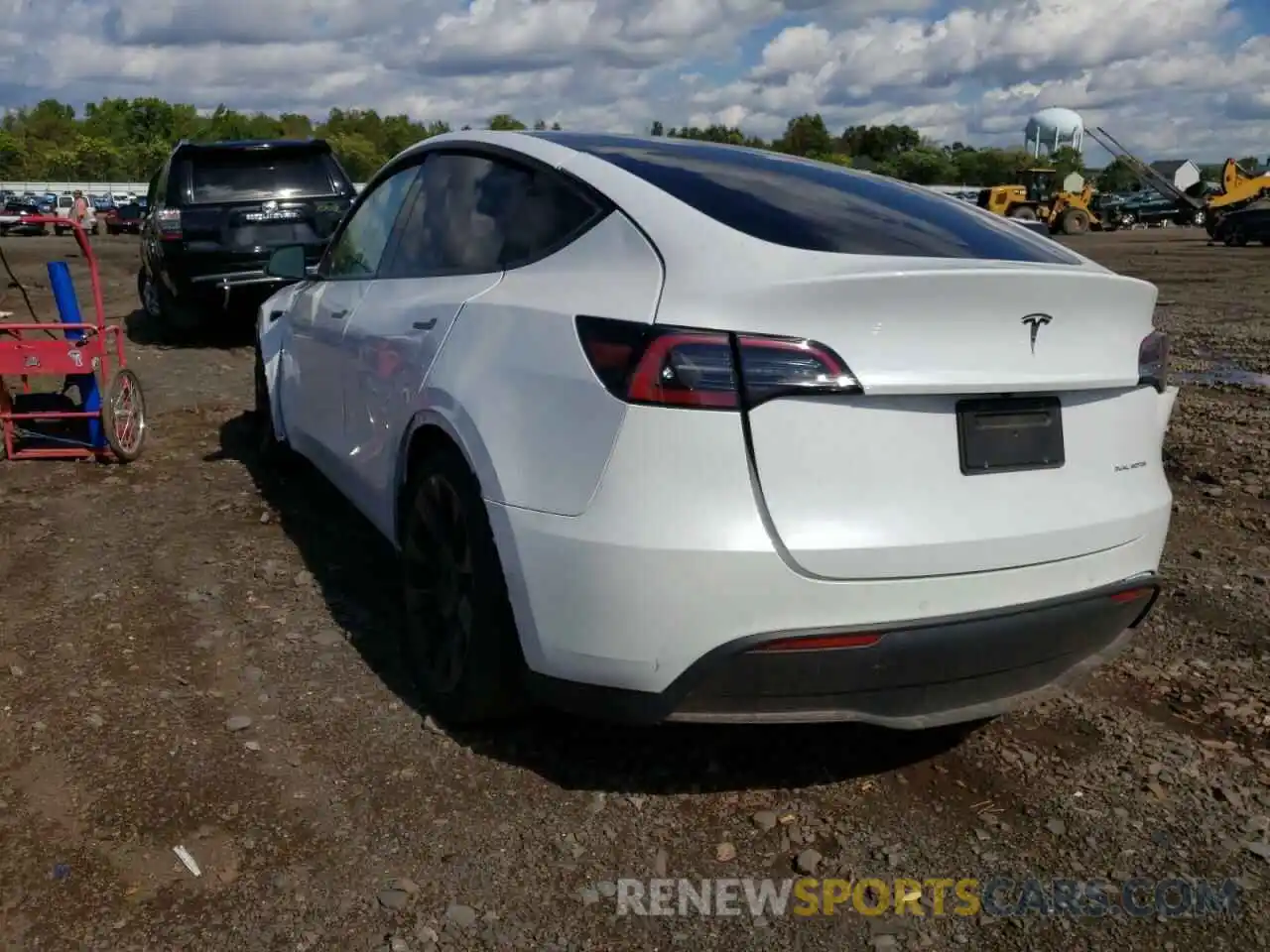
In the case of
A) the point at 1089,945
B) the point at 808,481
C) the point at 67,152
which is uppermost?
the point at 67,152

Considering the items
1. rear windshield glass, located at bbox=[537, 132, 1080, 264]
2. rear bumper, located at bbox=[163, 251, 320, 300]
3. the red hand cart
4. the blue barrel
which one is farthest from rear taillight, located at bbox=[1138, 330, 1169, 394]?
rear bumper, located at bbox=[163, 251, 320, 300]

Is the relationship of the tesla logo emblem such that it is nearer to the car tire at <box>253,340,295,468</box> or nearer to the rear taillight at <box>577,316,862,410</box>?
the rear taillight at <box>577,316,862,410</box>

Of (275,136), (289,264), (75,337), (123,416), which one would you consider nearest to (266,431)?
(123,416)

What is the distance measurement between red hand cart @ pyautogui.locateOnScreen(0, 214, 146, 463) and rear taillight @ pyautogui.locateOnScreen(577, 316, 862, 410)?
15.3 ft

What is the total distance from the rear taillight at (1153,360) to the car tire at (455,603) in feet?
5.69

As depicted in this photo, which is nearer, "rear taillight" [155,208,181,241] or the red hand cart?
the red hand cart

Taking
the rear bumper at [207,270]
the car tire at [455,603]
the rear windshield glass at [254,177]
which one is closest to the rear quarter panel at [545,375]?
the car tire at [455,603]

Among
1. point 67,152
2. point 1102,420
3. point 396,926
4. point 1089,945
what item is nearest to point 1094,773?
point 1089,945

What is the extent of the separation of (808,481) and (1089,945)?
1.16 m

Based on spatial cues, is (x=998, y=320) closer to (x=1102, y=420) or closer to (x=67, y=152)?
(x=1102, y=420)

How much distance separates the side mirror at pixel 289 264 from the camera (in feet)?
17.3

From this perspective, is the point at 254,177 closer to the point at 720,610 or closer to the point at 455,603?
the point at 455,603

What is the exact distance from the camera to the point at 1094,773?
321 centimetres

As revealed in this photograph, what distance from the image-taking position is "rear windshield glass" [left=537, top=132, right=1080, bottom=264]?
2.95 meters
